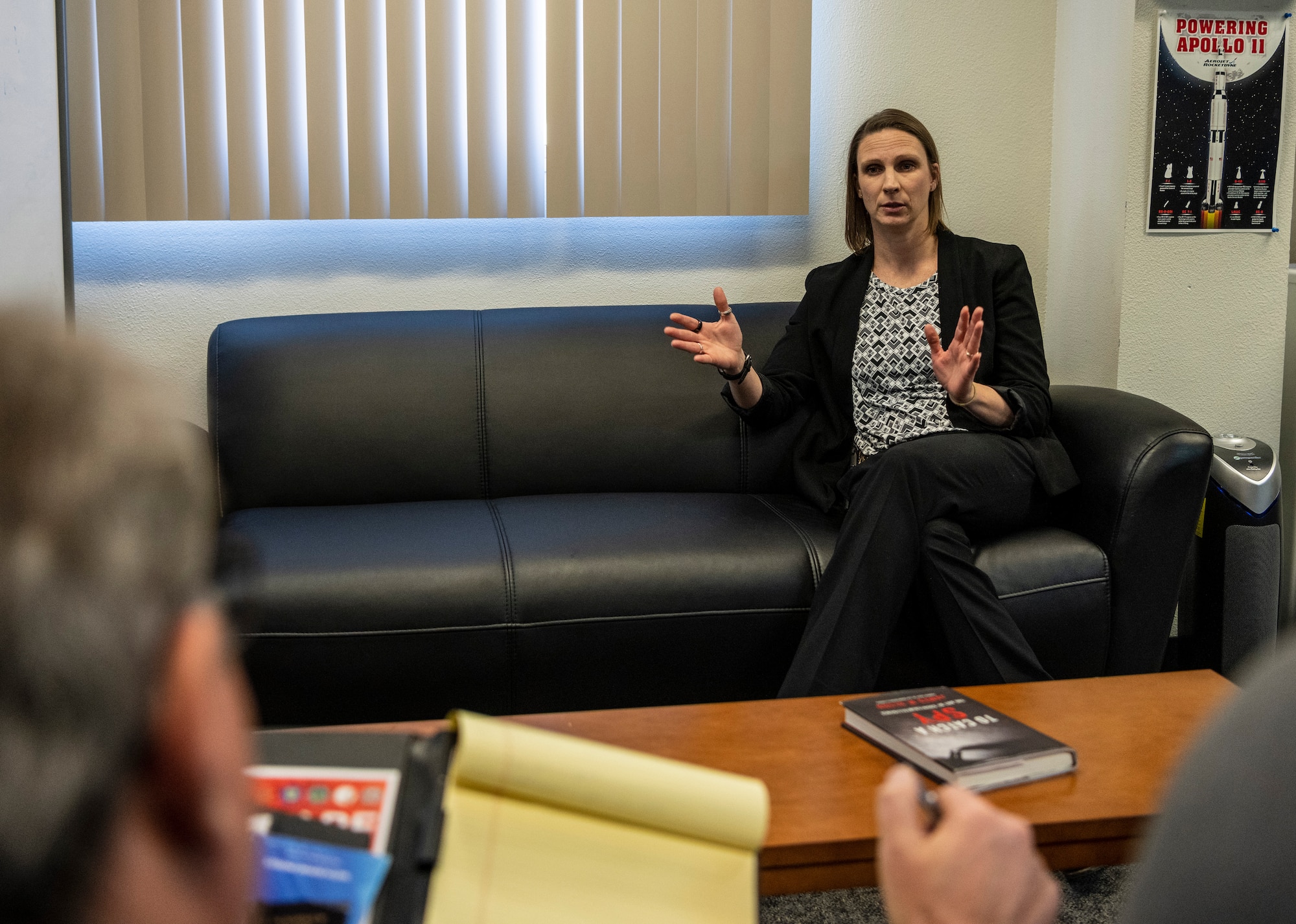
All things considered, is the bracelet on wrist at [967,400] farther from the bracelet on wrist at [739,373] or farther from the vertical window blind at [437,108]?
the vertical window blind at [437,108]

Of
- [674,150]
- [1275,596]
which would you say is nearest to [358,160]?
[674,150]

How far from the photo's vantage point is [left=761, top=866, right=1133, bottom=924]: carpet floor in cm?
172

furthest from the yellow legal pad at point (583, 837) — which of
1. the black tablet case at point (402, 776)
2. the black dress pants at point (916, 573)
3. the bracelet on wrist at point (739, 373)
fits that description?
the bracelet on wrist at point (739, 373)

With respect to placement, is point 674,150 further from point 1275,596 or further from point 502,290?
point 1275,596

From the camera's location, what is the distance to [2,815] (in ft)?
0.91

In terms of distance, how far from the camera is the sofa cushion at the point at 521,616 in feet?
6.62

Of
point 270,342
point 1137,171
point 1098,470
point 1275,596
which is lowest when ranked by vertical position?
point 1275,596

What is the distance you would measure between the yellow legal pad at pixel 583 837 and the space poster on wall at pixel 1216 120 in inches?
95.0

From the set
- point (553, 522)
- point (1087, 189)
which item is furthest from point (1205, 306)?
point (553, 522)

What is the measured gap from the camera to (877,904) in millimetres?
1790

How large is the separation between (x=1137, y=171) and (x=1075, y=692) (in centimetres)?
170

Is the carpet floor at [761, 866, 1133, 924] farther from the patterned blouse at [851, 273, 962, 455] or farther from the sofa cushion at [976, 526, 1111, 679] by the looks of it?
the patterned blouse at [851, 273, 962, 455]

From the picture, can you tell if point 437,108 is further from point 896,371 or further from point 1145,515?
point 1145,515

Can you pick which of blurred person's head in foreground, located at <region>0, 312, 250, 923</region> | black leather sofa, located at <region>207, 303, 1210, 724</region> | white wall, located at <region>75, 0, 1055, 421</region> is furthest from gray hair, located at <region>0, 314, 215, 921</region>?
white wall, located at <region>75, 0, 1055, 421</region>
